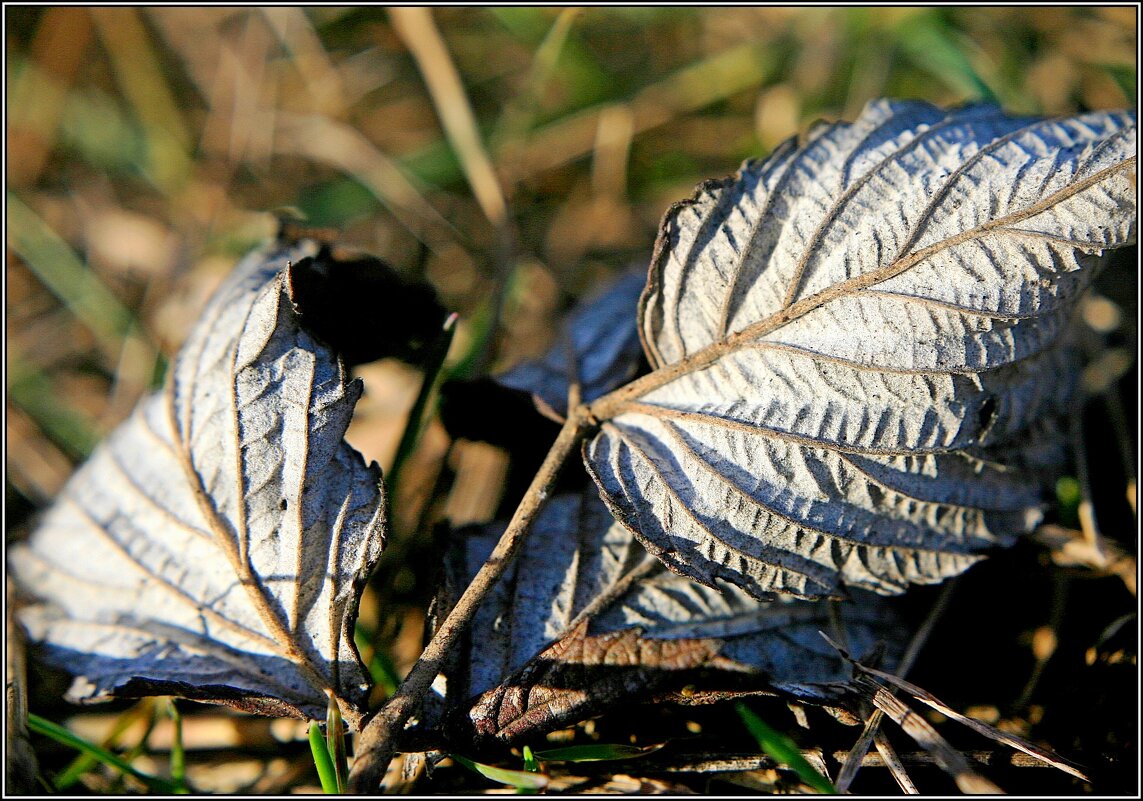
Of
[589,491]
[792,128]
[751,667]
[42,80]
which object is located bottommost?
[751,667]

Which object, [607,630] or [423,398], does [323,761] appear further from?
[423,398]

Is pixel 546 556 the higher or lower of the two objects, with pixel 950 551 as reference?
higher

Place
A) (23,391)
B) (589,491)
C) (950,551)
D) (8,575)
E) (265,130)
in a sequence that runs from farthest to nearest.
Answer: (265,130) < (23,391) < (8,575) < (589,491) < (950,551)

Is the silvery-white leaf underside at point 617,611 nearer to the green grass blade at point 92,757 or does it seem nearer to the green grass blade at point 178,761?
the green grass blade at point 178,761

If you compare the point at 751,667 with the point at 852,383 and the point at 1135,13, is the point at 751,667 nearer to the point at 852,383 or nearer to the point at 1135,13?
the point at 852,383

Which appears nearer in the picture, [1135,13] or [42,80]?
[1135,13]

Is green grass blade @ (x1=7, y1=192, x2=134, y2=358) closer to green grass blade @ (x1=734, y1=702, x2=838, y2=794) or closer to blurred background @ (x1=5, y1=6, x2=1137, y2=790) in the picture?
blurred background @ (x1=5, y1=6, x2=1137, y2=790)

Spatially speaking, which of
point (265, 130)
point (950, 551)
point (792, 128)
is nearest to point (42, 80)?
point (265, 130)
